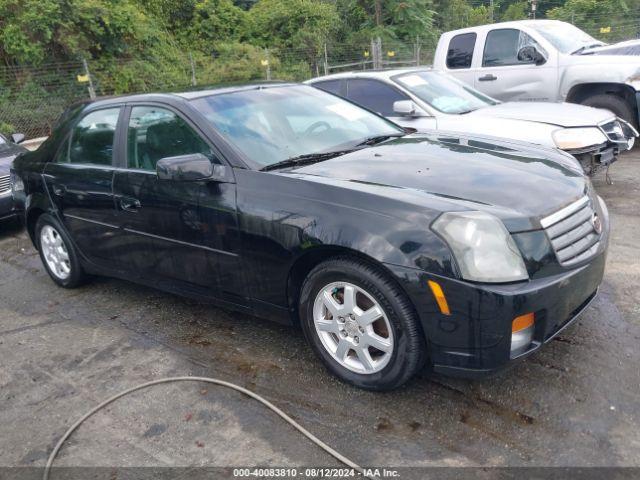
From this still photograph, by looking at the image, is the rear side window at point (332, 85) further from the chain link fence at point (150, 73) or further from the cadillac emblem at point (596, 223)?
the cadillac emblem at point (596, 223)

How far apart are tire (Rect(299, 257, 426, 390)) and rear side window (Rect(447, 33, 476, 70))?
22.5 ft

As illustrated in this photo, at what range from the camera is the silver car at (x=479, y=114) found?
5.66 m

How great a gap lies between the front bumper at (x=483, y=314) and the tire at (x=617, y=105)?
5.89m

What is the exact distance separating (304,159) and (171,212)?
90 centimetres

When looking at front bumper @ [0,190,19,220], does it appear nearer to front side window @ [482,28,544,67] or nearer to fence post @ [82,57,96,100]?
front side window @ [482,28,544,67]

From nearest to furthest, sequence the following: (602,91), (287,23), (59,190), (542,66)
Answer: (59,190), (602,91), (542,66), (287,23)

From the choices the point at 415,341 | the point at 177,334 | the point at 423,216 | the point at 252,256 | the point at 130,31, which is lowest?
the point at 177,334

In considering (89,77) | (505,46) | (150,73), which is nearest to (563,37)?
(505,46)

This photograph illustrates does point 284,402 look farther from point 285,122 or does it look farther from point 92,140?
point 92,140

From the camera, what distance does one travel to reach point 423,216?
8.63 ft

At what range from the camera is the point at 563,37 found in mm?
8219

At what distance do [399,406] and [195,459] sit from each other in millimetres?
1024

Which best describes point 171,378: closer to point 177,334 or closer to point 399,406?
point 177,334

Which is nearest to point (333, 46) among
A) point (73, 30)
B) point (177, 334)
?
point (73, 30)
